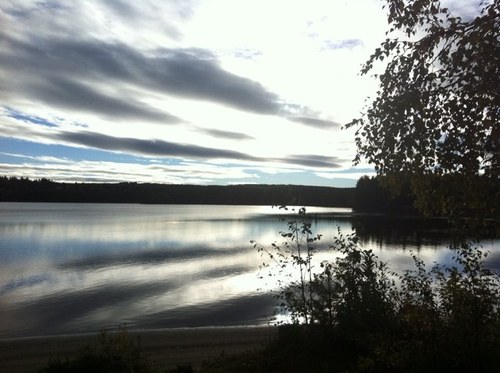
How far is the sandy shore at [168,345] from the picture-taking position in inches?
512

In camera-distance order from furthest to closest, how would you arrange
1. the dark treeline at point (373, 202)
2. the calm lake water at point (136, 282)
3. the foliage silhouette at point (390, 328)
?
the dark treeline at point (373, 202)
the calm lake water at point (136, 282)
the foliage silhouette at point (390, 328)

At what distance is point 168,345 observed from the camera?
15.0 metres

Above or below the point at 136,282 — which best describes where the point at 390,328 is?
above

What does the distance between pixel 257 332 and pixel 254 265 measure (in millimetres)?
19143

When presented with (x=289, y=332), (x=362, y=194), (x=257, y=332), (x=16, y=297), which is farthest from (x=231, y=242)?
(x=362, y=194)

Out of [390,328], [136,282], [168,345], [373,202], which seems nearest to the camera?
[390,328]

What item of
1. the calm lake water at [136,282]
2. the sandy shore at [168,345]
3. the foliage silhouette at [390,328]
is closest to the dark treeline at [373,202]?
the calm lake water at [136,282]

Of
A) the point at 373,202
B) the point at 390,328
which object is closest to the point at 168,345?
the point at 390,328

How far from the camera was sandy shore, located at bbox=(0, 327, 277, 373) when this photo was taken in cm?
1301

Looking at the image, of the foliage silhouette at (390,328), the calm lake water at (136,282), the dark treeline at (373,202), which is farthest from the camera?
the dark treeline at (373,202)

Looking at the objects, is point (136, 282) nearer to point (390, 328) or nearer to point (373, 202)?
point (390, 328)

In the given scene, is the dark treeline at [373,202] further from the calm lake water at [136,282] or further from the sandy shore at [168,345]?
the sandy shore at [168,345]

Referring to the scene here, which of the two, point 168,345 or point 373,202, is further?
point 373,202

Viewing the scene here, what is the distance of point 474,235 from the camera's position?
7707 mm
